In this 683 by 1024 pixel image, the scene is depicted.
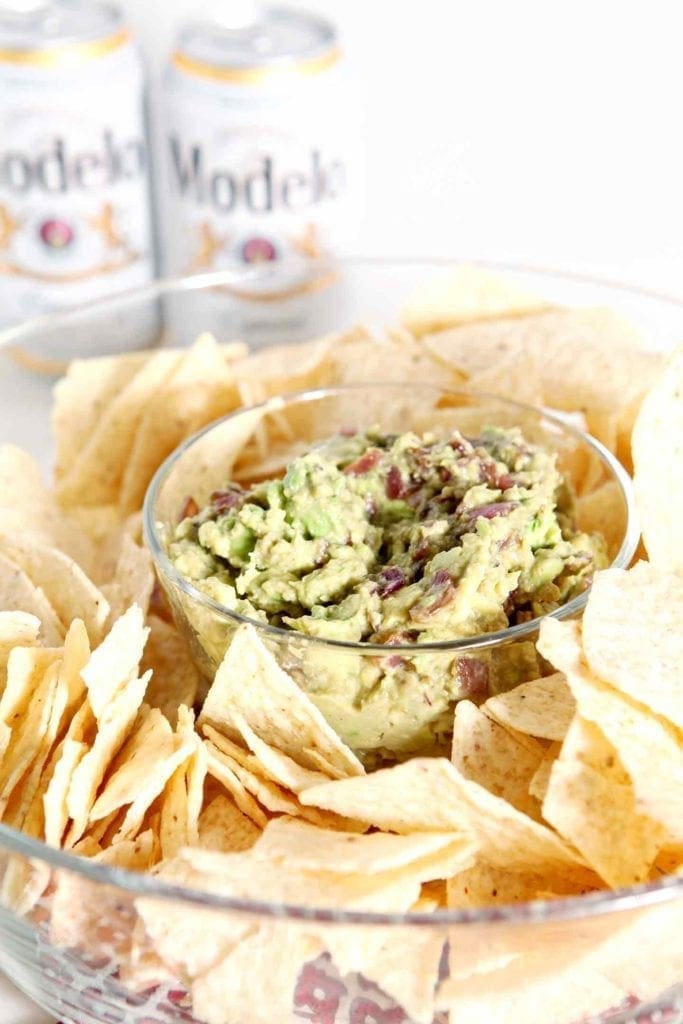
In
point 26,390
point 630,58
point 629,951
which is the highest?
point 630,58

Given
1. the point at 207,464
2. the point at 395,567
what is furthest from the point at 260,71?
the point at 395,567

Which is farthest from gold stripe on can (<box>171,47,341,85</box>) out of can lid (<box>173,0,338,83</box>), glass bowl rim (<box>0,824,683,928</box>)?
glass bowl rim (<box>0,824,683,928</box>)

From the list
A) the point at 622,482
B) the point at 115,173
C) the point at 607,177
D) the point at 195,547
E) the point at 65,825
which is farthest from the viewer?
the point at 607,177

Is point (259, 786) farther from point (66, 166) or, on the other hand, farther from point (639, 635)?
point (66, 166)

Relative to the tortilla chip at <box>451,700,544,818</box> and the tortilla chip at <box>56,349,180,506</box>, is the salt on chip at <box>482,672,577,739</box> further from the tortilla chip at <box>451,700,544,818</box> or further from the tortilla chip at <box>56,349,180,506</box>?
the tortilla chip at <box>56,349,180,506</box>

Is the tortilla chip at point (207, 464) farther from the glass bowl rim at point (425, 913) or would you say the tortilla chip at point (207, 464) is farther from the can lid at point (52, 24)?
the can lid at point (52, 24)

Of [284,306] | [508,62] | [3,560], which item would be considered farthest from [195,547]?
[508,62]

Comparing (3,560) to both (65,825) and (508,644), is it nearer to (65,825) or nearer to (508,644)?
(65,825)
